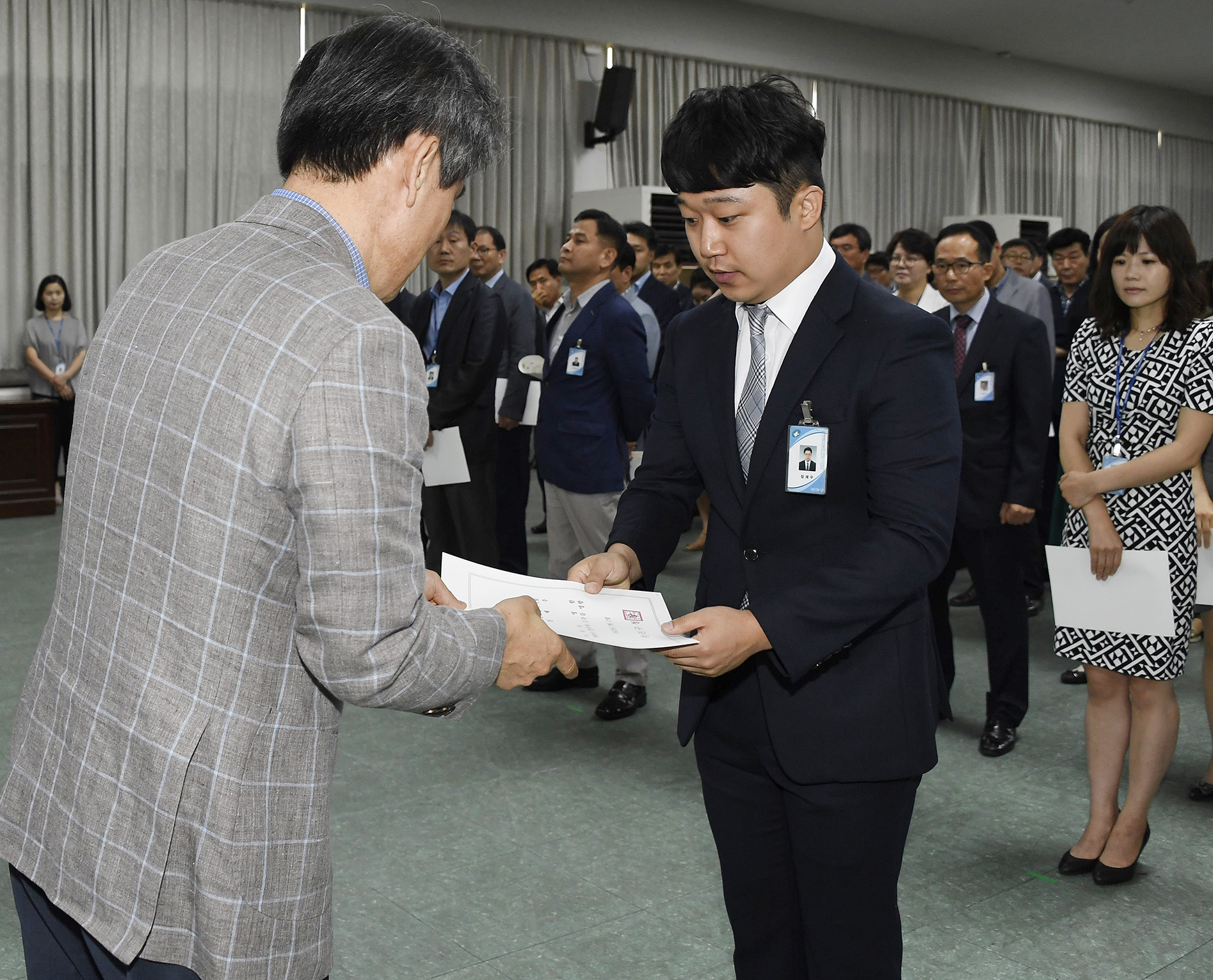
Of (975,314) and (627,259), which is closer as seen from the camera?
(975,314)

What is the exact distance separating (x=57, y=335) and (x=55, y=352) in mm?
130

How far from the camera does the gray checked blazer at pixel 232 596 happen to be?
3.37ft

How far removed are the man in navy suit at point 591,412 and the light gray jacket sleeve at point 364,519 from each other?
292cm

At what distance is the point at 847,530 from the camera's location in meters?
1.53

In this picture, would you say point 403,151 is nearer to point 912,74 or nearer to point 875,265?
point 875,265

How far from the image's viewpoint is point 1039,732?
148 inches

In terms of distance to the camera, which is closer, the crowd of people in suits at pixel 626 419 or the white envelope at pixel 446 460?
the crowd of people in suits at pixel 626 419

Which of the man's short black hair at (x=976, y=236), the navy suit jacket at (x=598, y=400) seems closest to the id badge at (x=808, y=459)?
the man's short black hair at (x=976, y=236)

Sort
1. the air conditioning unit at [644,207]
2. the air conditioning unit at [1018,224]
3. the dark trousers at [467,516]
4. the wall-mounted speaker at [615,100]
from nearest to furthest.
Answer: the dark trousers at [467,516]
the air conditioning unit at [644,207]
the wall-mounted speaker at [615,100]
the air conditioning unit at [1018,224]

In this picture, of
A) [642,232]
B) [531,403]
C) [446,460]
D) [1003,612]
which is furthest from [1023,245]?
[446,460]

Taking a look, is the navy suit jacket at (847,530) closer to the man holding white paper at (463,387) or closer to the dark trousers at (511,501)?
the man holding white paper at (463,387)

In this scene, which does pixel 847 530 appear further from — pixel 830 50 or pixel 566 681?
pixel 830 50

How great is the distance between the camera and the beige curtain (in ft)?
27.2

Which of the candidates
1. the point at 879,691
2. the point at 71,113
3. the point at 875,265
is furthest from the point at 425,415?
the point at 71,113
